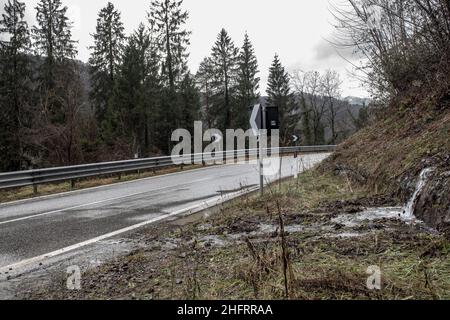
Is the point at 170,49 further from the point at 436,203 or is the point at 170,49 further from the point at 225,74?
the point at 436,203

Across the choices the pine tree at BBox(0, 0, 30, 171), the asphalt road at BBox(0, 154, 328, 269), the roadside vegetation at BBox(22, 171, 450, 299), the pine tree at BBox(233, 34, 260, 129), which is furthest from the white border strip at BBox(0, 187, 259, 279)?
the pine tree at BBox(233, 34, 260, 129)

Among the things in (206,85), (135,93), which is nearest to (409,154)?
(135,93)

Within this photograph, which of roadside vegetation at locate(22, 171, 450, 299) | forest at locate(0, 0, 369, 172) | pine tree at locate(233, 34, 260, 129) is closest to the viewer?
roadside vegetation at locate(22, 171, 450, 299)

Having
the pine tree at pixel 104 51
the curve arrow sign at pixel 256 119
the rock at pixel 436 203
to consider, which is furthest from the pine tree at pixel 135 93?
the rock at pixel 436 203

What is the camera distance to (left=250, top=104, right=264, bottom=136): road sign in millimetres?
8430

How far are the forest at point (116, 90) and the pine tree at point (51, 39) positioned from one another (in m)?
0.08

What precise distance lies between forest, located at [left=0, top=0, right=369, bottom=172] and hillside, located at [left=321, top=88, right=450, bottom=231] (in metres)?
9.81

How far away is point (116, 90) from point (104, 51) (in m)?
9.10

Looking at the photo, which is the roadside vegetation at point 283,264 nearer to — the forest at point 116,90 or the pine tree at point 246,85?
the forest at point 116,90

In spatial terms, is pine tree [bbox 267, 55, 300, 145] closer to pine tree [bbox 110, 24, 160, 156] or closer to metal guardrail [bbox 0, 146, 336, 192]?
pine tree [bbox 110, 24, 160, 156]

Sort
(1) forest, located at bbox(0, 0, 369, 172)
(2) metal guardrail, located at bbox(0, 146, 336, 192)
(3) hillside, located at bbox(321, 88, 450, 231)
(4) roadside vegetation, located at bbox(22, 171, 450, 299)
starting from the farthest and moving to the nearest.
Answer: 1. (1) forest, located at bbox(0, 0, 369, 172)
2. (2) metal guardrail, located at bbox(0, 146, 336, 192)
3. (3) hillside, located at bbox(321, 88, 450, 231)
4. (4) roadside vegetation, located at bbox(22, 171, 450, 299)

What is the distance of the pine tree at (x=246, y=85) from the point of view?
153 feet

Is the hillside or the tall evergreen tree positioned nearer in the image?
the hillside
